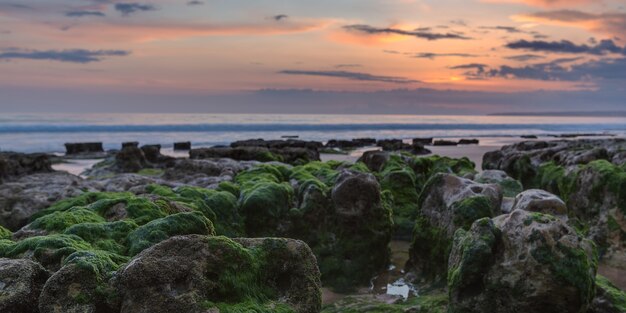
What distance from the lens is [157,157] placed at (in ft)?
102

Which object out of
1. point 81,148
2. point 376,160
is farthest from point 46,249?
point 81,148

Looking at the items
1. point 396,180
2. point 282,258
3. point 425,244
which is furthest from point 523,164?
point 282,258

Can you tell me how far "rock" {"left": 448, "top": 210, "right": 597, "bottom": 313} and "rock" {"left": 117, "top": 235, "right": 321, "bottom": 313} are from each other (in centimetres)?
276

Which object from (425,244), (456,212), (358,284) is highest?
(456,212)

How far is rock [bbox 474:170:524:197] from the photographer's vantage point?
17.0 meters

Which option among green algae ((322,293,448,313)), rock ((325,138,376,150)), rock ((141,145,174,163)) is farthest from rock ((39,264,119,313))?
rock ((325,138,376,150))

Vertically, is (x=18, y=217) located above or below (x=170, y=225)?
below

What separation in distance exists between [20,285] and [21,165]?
76.2 ft

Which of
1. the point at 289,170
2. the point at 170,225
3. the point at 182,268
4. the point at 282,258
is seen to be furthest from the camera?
the point at 289,170

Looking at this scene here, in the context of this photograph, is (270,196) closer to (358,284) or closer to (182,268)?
(358,284)

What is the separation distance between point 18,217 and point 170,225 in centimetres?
637

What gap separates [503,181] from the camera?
689 inches

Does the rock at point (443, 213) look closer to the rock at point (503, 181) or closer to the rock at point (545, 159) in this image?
the rock at point (503, 181)

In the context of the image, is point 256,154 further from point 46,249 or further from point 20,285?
point 20,285
